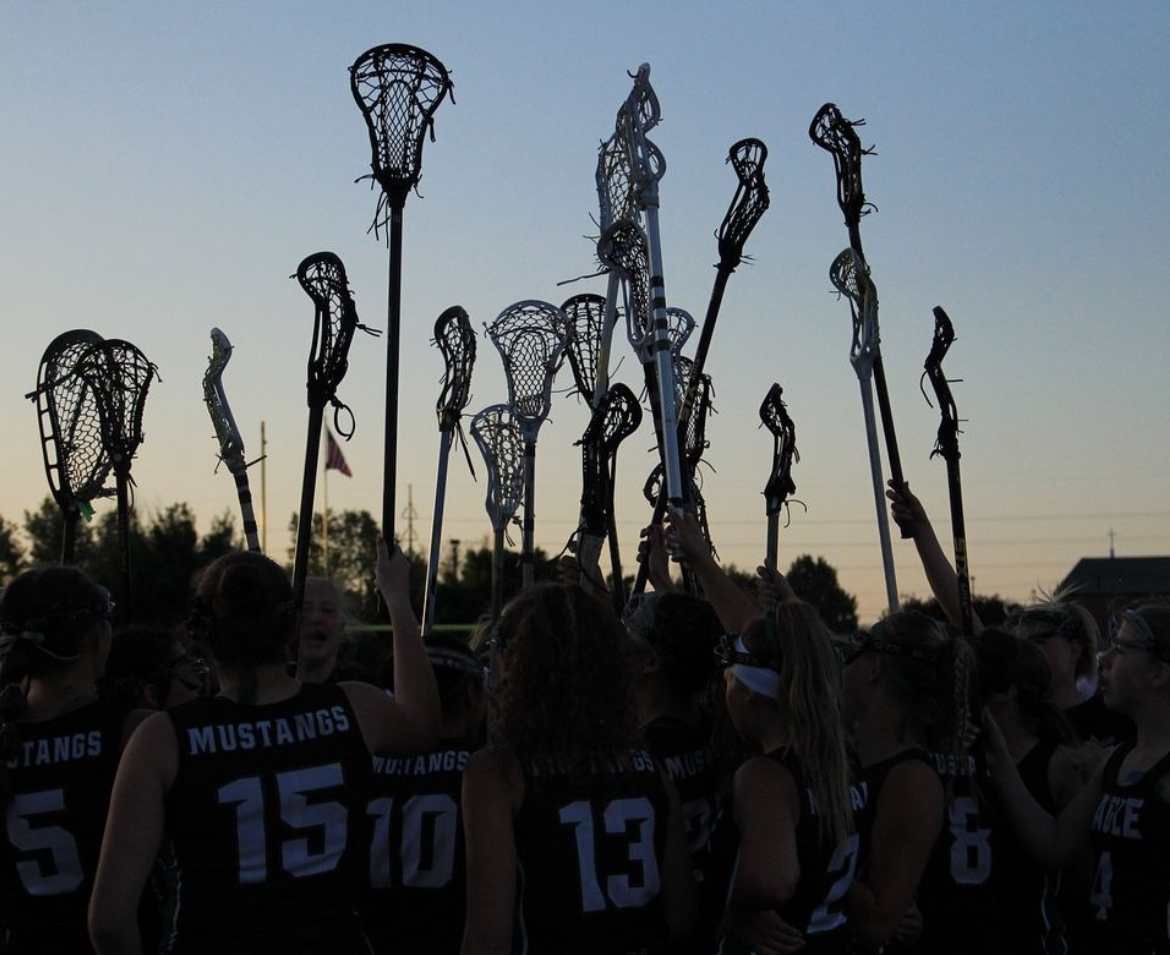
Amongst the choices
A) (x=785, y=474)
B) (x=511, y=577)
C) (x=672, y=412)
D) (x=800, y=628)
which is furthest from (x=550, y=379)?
(x=511, y=577)

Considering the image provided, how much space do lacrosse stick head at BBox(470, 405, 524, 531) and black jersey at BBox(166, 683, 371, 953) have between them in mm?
4742

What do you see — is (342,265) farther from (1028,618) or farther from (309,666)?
(1028,618)

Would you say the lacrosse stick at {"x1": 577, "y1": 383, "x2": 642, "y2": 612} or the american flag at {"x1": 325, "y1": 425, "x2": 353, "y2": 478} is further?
the american flag at {"x1": 325, "y1": 425, "x2": 353, "y2": 478}

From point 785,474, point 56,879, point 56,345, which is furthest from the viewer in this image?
point 785,474

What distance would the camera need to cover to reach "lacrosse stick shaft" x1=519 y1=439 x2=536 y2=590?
7109 millimetres

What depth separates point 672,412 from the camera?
594 cm

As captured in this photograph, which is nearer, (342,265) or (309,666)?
(309,666)

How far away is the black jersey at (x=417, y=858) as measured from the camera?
13.1 ft

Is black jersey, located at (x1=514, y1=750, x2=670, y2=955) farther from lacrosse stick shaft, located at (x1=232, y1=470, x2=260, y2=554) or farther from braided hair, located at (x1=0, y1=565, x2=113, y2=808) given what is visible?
lacrosse stick shaft, located at (x1=232, y1=470, x2=260, y2=554)

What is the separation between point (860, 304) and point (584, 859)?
4.61 meters

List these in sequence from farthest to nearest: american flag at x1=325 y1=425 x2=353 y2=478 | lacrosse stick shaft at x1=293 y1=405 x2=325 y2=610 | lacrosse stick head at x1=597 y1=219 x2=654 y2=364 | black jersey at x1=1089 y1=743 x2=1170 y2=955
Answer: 1. american flag at x1=325 y1=425 x2=353 y2=478
2. lacrosse stick head at x1=597 y1=219 x2=654 y2=364
3. lacrosse stick shaft at x1=293 y1=405 x2=325 y2=610
4. black jersey at x1=1089 y1=743 x2=1170 y2=955

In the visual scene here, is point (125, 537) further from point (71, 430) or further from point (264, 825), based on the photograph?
point (264, 825)

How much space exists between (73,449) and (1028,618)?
446cm

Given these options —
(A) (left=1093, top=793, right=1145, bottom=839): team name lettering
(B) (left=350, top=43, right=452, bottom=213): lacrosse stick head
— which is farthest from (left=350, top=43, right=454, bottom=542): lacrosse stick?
(A) (left=1093, top=793, right=1145, bottom=839): team name lettering
